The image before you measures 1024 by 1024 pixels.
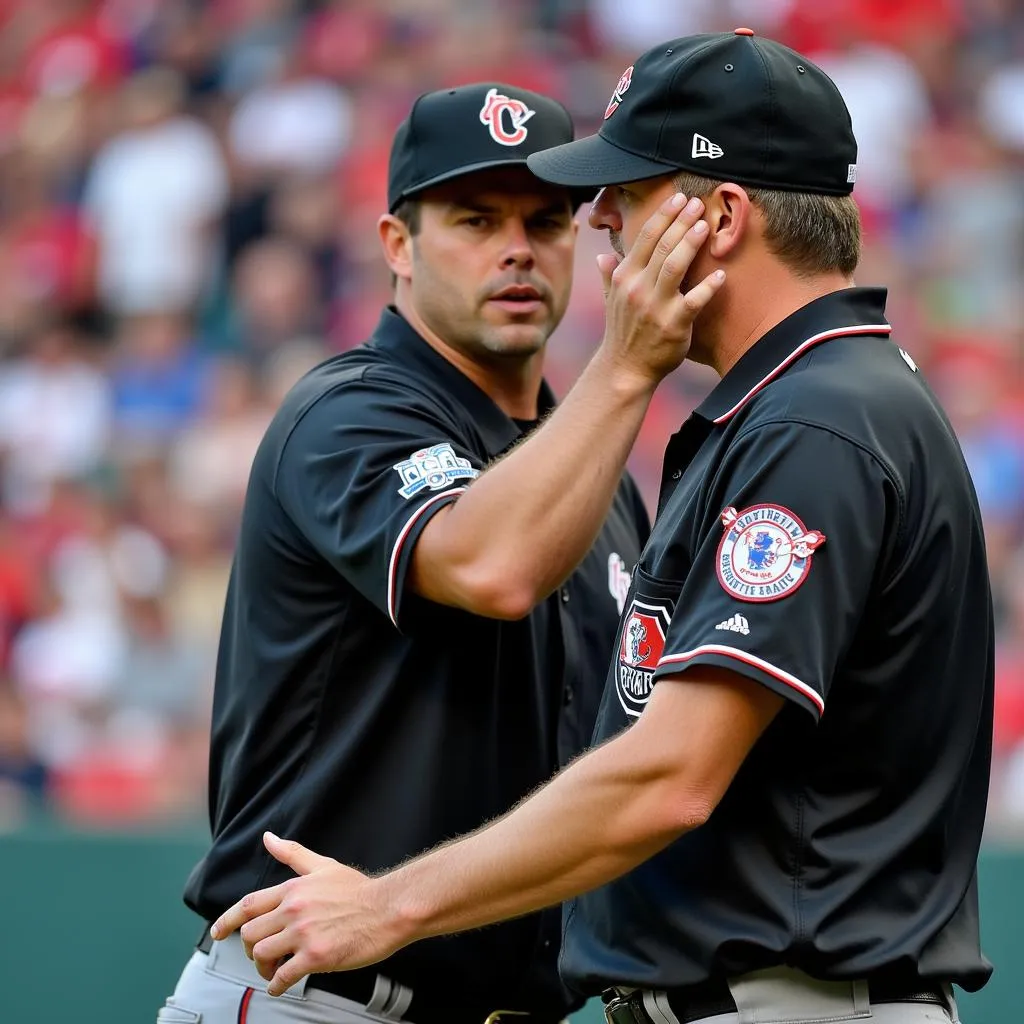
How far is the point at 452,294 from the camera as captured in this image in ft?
11.6

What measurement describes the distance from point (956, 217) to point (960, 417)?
1.37 metres

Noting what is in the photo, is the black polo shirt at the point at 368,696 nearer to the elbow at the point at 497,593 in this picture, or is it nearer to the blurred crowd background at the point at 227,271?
the elbow at the point at 497,593

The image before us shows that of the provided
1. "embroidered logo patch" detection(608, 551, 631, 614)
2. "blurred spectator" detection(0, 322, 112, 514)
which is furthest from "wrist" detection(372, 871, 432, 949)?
"blurred spectator" detection(0, 322, 112, 514)

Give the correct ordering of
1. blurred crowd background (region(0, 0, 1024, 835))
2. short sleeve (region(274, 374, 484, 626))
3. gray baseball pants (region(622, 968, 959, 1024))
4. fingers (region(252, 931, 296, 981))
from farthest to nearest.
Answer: blurred crowd background (region(0, 0, 1024, 835)) → short sleeve (region(274, 374, 484, 626)) → fingers (region(252, 931, 296, 981)) → gray baseball pants (region(622, 968, 959, 1024))

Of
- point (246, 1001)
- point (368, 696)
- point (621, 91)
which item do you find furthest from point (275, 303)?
point (621, 91)

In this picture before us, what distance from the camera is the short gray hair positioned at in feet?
8.22

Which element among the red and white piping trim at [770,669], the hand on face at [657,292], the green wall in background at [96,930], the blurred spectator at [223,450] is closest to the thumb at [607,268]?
the hand on face at [657,292]

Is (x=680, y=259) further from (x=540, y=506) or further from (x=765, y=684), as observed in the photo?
(x=765, y=684)

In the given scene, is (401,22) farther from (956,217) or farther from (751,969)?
(751,969)

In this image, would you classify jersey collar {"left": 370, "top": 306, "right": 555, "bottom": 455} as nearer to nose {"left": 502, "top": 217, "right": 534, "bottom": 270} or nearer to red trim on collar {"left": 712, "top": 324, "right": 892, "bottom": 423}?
nose {"left": 502, "top": 217, "right": 534, "bottom": 270}

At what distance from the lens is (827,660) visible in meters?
2.23

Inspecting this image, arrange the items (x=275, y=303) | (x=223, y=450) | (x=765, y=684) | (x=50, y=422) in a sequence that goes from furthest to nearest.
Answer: (x=50, y=422) < (x=275, y=303) < (x=223, y=450) < (x=765, y=684)

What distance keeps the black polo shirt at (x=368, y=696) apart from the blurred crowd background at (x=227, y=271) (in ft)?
10.7

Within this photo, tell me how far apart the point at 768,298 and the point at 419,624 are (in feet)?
2.98
